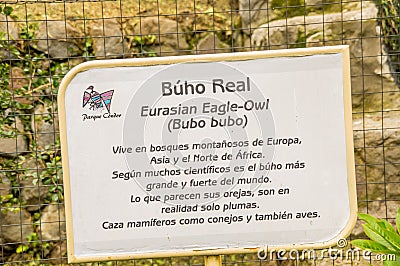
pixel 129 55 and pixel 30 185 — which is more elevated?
pixel 129 55

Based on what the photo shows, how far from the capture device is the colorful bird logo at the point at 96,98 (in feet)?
9.18

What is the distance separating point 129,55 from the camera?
498cm

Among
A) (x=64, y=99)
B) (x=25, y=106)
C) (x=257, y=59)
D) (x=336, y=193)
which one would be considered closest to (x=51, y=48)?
(x=25, y=106)

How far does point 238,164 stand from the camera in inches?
110

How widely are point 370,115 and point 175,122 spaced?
6.76 feet

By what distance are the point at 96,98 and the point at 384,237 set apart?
4.74 feet

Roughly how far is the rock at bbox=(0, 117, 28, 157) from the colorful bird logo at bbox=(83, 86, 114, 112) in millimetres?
1711

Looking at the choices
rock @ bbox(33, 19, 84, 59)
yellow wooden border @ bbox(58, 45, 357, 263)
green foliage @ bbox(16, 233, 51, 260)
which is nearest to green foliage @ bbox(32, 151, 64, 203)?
green foliage @ bbox(16, 233, 51, 260)

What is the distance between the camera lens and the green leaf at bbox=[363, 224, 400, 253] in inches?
120

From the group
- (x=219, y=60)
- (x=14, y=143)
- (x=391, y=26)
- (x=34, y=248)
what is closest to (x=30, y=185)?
(x=14, y=143)

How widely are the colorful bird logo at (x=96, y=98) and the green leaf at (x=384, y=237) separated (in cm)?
131

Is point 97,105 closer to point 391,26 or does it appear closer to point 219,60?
point 219,60

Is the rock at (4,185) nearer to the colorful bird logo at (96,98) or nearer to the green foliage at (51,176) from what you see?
the green foliage at (51,176)

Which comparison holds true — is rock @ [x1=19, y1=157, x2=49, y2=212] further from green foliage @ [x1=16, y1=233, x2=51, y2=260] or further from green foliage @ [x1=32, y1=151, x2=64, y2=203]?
green foliage @ [x1=16, y1=233, x2=51, y2=260]
